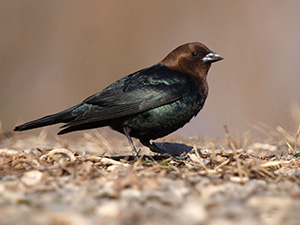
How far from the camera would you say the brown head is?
451 cm

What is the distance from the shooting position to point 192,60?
15.0ft

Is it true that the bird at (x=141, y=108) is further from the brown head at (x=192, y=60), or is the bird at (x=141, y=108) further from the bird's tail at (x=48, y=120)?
the brown head at (x=192, y=60)

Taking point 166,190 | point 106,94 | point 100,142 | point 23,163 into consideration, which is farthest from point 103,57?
point 166,190

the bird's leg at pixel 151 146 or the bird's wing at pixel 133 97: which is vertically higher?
the bird's wing at pixel 133 97

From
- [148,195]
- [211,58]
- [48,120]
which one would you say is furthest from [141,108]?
[148,195]

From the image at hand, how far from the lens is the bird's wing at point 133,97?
3891 millimetres

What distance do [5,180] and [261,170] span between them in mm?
1397

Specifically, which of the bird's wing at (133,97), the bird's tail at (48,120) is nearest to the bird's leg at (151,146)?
the bird's wing at (133,97)

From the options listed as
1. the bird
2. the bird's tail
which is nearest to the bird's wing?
the bird

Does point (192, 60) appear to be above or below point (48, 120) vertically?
above

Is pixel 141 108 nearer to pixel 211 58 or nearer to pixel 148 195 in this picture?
pixel 211 58

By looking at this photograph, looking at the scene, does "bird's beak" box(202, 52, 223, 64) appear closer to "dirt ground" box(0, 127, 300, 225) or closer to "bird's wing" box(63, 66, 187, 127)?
"bird's wing" box(63, 66, 187, 127)

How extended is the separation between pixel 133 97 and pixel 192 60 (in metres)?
0.96

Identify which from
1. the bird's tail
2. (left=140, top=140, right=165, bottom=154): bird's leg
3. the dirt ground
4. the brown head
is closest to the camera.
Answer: the dirt ground
